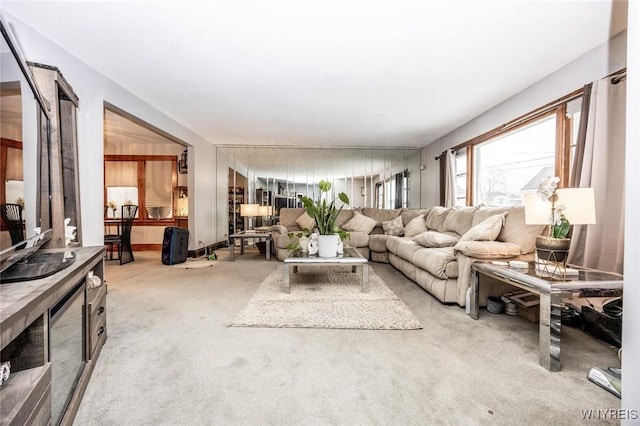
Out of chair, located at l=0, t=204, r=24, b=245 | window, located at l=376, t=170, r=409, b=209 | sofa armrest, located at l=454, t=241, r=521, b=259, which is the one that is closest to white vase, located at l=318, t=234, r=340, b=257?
sofa armrest, located at l=454, t=241, r=521, b=259

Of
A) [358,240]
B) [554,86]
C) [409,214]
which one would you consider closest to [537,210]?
[554,86]

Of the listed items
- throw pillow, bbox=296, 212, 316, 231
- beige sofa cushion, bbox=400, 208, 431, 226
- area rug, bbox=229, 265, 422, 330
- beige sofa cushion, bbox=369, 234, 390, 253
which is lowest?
area rug, bbox=229, 265, 422, 330

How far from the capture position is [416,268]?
10.2 feet

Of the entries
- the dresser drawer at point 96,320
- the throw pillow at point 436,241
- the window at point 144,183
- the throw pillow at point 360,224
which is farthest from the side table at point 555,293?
the window at point 144,183

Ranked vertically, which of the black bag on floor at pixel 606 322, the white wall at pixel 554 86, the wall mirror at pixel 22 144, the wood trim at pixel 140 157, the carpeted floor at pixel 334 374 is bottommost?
the carpeted floor at pixel 334 374

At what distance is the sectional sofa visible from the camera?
2.36 meters

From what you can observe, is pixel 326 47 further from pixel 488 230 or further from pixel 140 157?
pixel 140 157

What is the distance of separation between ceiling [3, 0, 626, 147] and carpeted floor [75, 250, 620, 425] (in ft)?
7.58

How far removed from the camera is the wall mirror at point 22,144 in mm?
1081

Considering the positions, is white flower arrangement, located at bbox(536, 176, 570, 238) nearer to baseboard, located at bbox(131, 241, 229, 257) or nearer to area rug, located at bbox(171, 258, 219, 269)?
area rug, located at bbox(171, 258, 219, 269)

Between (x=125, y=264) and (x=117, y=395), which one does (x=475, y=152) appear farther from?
(x=125, y=264)

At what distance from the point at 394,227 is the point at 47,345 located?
4588 millimetres

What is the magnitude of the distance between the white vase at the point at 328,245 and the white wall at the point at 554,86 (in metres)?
2.71

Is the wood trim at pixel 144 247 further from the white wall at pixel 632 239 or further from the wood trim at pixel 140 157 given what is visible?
the white wall at pixel 632 239
